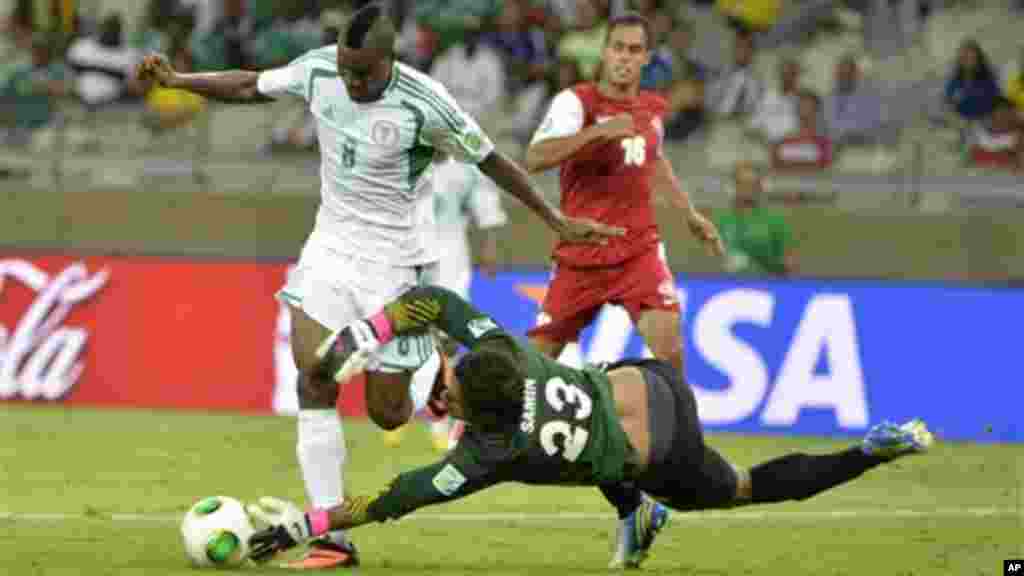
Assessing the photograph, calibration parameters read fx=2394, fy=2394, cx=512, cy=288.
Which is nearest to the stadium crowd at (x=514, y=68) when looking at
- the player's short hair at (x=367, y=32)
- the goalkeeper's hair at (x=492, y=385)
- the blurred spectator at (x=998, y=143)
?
the blurred spectator at (x=998, y=143)

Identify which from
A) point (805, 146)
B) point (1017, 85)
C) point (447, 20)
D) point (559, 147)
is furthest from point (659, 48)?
point (559, 147)

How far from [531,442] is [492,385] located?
1.14 feet

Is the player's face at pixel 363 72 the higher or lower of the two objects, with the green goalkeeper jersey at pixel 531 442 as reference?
higher

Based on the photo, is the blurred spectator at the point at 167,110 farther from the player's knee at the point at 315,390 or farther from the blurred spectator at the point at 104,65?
the player's knee at the point at 315,390

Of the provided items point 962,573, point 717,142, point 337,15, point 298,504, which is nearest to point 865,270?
point 717,142

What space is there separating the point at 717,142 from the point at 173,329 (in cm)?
620

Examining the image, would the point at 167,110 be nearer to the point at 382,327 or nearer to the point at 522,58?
the point at 522,58

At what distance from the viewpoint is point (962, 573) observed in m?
11.1

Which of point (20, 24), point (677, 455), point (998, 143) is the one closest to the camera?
point (677, 455)

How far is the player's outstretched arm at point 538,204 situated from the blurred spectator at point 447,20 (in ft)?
44.9

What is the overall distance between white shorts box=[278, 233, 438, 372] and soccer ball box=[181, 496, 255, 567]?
40.2 inches

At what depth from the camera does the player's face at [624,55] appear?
13359 millimetres

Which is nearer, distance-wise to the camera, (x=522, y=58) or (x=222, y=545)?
(x=222, y=545)

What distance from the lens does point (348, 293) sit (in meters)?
11.3
